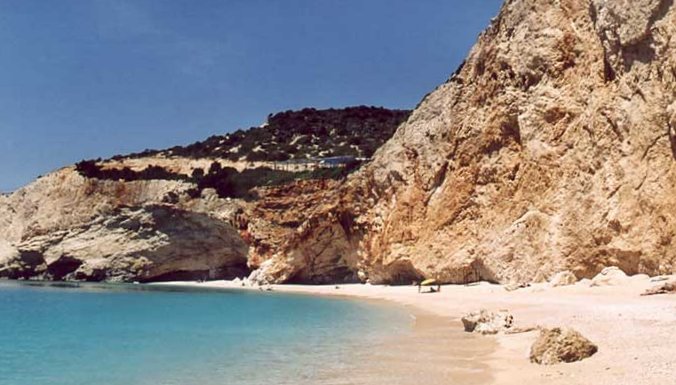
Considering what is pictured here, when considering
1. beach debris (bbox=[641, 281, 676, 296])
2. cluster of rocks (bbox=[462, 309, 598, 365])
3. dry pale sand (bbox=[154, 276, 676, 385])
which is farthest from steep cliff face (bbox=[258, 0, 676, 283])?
cluster of rocks (bbox=[462, 309, 598, 365])

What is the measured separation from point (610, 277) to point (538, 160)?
8.06m

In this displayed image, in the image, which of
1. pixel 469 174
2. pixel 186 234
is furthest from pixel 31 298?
pixel 469 174

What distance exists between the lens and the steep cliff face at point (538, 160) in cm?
2261

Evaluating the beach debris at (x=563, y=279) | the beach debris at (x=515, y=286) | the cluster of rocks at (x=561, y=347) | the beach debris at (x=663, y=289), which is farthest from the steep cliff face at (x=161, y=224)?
the cluster of rocks at (x=561, y=347)

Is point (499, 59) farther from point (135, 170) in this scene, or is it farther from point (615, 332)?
point (135, 170)

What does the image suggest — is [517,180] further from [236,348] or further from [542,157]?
[236,348]

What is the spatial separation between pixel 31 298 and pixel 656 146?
2964cm

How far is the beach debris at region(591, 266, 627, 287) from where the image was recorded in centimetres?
2131

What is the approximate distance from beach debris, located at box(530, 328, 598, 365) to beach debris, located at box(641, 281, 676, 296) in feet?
28.9

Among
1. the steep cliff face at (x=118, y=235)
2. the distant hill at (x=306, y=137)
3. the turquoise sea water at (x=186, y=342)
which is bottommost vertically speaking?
the turquoise sea water at (x=186, y=342)

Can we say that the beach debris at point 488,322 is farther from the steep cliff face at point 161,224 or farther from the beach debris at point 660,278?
the steep cliff face at point 161,224

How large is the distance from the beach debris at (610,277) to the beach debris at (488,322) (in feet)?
27.4

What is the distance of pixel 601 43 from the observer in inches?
1061

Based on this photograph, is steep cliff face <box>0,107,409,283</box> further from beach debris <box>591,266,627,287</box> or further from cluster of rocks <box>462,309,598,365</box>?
cluster of rocks <box>462,309,598,365</box>
